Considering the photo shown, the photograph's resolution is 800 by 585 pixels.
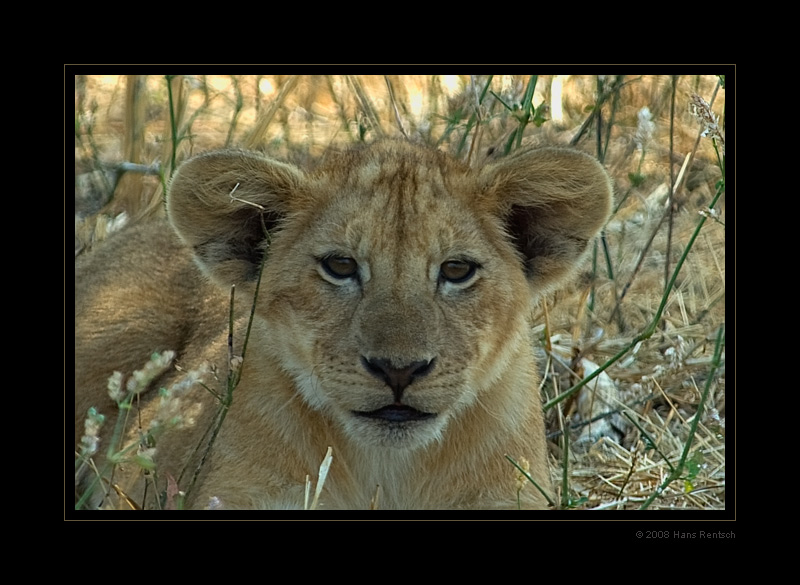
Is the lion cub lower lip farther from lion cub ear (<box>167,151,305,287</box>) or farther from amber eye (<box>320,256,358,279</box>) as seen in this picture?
lion cub ear (<box>167,151,305,287</box>)

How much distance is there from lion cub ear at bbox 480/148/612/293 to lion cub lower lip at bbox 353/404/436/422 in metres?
0.81

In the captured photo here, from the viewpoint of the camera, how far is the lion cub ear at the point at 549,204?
4.27m

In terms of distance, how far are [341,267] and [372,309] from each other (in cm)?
25

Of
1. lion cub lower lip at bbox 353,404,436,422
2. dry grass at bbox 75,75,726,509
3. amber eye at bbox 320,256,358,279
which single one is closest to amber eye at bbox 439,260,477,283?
amber eye at bbox 320,256,358,279

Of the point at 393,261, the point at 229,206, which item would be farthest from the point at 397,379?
the point at 229,206

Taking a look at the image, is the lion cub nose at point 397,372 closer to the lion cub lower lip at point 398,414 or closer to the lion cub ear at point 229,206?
the lion cub lower lip at point 398,414

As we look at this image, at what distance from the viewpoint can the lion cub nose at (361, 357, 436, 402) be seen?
3.78m

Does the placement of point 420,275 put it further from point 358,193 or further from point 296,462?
point 296,462

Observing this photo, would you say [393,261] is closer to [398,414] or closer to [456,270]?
[456,270]

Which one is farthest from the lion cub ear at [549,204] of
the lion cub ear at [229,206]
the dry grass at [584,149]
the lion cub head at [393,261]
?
the dry grass at [584,149]

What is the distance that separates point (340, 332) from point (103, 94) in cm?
354

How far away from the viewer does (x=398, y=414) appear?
391 centimetres

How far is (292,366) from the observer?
4.26 m
